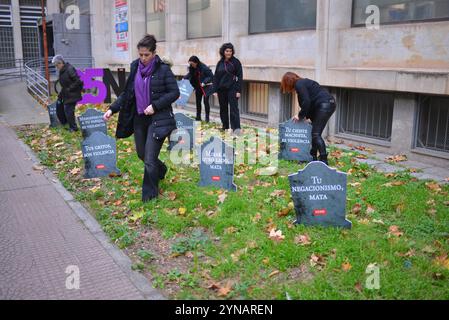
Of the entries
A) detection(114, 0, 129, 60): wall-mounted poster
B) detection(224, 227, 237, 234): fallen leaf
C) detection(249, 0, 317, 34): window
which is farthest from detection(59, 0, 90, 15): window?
detection(224, 227, 237, 234): fallen leaf

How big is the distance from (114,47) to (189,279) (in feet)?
66.2

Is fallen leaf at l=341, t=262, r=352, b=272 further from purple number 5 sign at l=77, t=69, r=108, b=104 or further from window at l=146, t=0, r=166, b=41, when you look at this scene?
window at l=146, t=0, r=166, b=41

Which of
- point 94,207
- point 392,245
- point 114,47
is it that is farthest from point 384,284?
point 114,47

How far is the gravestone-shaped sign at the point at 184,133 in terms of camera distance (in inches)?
356

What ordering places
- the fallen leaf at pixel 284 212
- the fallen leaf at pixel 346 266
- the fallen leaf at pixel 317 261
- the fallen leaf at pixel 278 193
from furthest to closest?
the fallen leaf at pixel 278 193, the fallen leaf at pixel 284 212, the fallen leaf at pixel 317 261, the fallen leaf at pixel 346 266

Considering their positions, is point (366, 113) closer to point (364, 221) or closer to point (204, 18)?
point (364, 221)

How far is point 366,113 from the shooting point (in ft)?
31.3

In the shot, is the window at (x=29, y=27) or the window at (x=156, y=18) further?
the window at (x=29, y=27)

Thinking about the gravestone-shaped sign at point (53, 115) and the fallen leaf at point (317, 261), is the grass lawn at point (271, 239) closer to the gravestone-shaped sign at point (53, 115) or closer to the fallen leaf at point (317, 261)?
the fallen leaf at point (317, 261)

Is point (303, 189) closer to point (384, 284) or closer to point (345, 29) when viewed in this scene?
point (384, 284)

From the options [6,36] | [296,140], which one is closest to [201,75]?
[296,140]

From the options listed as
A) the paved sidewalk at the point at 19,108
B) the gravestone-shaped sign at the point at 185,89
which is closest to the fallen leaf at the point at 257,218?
the gravestone-shaped sign at the point at 185,89

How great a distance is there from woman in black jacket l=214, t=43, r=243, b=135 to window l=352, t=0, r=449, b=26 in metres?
2.61

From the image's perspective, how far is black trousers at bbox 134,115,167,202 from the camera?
235 inches
